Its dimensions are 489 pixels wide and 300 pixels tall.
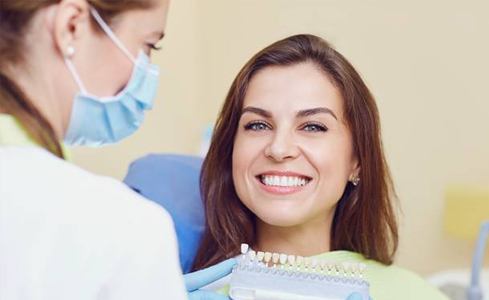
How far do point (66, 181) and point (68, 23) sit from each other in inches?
8.3

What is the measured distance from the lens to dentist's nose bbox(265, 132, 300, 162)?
123 cm

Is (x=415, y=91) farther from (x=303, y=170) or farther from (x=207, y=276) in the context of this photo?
(x=207, y=276)

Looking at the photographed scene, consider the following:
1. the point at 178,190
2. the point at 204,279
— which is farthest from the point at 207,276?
the point at 178,190

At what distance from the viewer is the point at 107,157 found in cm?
191

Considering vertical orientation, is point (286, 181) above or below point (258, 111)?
below

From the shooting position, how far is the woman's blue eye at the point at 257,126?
1306 millimetres

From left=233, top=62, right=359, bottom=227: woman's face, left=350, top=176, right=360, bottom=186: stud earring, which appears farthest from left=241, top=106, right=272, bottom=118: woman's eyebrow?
left=350, top=176, right=360, bottom=186: stud earring

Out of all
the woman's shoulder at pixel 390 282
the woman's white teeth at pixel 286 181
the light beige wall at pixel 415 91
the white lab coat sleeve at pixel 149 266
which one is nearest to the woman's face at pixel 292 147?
the woman's white teeth at pixel 286 181

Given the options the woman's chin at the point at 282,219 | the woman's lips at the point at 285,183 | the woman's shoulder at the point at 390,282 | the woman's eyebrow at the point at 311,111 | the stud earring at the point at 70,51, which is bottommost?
the woman's shoulder at the point at 390,282

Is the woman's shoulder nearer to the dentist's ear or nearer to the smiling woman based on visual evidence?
the smiling woman

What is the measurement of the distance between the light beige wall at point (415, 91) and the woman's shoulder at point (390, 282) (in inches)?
23.5

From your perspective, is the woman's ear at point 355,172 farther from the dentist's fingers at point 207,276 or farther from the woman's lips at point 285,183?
the dentist's fingers at point 207,276

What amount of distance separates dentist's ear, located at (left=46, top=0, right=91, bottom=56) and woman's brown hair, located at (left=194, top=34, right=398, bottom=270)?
1.84 ft

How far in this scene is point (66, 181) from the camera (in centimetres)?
72
